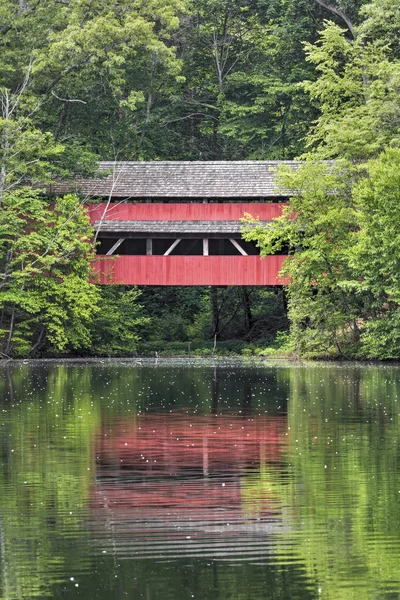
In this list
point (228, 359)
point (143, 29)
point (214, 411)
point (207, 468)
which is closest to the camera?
point (207, 468)

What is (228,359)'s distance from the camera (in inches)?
1719

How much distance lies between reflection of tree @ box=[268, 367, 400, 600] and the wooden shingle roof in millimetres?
22289

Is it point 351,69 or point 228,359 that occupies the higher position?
point 351,69

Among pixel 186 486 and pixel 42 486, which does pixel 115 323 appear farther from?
pixel 186 486

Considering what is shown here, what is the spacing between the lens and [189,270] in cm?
4609

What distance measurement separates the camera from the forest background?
136 feet

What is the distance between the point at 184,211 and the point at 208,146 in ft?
42.6

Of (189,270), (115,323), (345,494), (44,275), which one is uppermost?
(189,270)

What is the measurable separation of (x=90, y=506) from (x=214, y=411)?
994 centimetres

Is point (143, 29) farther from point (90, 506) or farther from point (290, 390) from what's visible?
point (90, 506)

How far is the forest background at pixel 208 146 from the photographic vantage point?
41.4 metres

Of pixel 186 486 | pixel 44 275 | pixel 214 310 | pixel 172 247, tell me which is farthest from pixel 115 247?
pixel 186 486

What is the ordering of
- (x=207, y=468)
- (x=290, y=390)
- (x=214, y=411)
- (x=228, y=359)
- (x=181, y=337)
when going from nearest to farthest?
1. (x=207, y=468)
2. (x=214, y=411)
3. (x=290, y=390)
4. (x=228, y=359)
5. (x=181, y=337)

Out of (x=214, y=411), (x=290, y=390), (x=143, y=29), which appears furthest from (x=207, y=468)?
(x=143, y=29)
